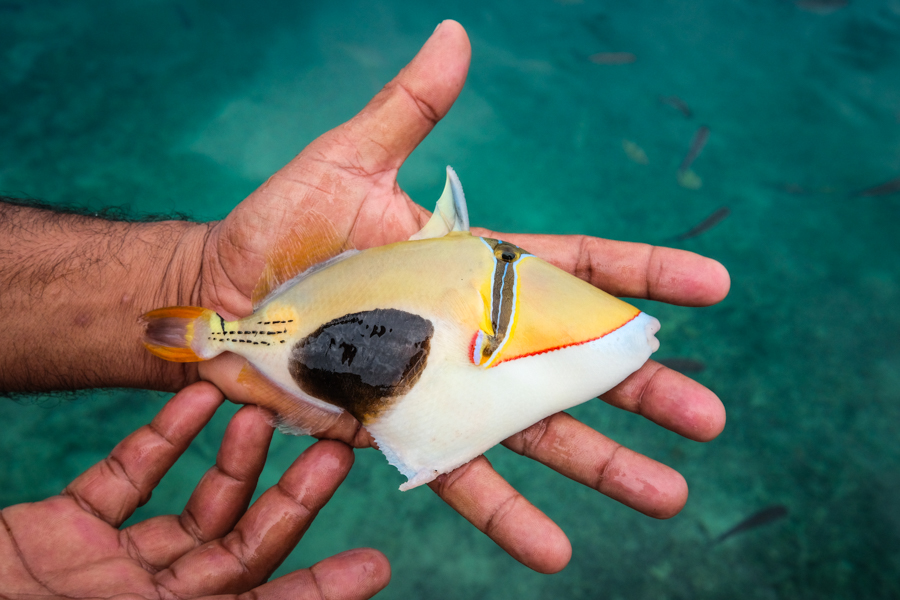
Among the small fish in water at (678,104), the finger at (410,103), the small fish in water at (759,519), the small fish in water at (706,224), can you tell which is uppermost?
the finger at (410,103)

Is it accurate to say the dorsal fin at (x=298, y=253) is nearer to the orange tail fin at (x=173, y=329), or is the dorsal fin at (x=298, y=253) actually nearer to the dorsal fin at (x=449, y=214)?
the orange tail fin at (x=173, y=329)

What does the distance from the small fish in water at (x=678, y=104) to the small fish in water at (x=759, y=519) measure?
297 centimetres

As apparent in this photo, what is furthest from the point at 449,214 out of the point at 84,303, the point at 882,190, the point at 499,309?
the point at 882,190

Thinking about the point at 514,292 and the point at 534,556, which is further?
the point at 534,556

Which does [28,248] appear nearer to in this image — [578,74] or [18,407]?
[18,407]

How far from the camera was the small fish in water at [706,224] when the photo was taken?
12.9 feet

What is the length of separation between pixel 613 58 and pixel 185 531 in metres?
4.52

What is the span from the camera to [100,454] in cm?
315

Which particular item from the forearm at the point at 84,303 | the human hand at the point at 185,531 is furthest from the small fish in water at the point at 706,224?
the forearm at the point at 84,303

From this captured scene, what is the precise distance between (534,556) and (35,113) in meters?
4.71

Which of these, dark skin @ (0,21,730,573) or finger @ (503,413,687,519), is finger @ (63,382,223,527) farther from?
finger @ (503,413,687,519)

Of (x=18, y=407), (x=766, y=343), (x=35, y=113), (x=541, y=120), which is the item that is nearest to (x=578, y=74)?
(x=541, y=120)

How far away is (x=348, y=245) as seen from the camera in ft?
5.99

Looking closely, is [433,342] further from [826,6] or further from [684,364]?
[826,6]
